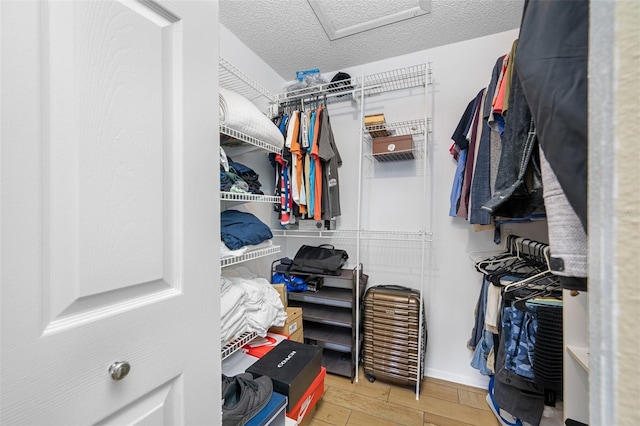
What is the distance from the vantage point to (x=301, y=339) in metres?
1.75

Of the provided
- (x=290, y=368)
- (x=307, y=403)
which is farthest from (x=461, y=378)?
(x=290, y=368)

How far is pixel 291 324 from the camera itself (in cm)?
161

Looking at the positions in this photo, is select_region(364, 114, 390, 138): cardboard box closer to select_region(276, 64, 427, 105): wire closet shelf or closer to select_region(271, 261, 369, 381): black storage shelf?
select_region(276, 64, 427, 105): wire closet shelf

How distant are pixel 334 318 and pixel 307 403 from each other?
605 millimetres

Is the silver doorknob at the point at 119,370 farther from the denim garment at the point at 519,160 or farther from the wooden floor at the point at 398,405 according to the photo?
the wooden floor at the point at 398,405

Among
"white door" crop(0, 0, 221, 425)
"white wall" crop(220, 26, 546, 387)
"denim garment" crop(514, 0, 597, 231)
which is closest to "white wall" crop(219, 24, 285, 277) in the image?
"white wall" crop(220, 26, 546, 387)

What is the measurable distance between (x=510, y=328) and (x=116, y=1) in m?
1.65

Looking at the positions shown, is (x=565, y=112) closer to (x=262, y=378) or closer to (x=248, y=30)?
(x=262, y=378)

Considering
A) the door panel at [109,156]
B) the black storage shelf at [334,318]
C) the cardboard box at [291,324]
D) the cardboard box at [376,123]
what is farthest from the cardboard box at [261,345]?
the cardboard box at [376,123]

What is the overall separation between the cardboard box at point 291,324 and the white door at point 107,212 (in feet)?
3.22

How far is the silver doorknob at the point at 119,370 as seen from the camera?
405mm

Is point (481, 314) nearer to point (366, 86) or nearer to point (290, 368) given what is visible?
point (290, 368)

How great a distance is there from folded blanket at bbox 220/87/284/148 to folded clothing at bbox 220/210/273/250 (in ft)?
1.44

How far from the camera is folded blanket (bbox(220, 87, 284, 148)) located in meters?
1.15
